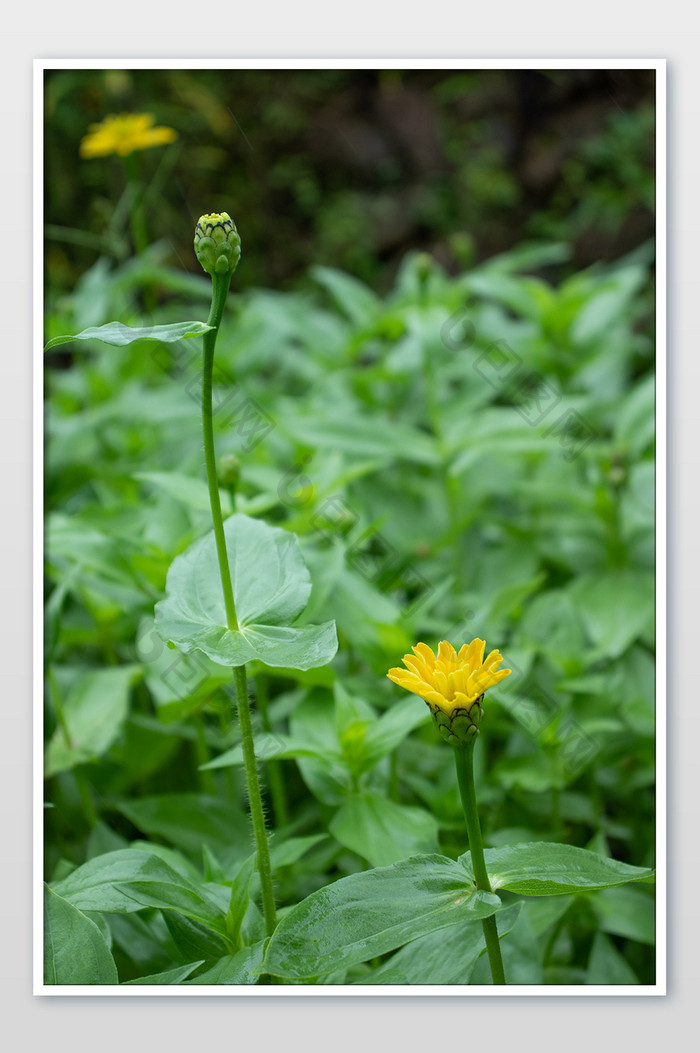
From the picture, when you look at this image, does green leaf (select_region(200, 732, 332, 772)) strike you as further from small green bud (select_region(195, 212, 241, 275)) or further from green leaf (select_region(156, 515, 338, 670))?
small green bud (select_region(195, 212, 241, 275))

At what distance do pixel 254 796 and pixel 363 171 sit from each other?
1480 millimetres

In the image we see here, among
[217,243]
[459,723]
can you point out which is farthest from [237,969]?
[217,243]

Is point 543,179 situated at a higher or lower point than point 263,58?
higher

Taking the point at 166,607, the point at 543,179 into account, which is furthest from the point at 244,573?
the point at 543,179

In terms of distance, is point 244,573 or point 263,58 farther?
point 263,58

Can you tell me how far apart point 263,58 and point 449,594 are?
59 centimetres

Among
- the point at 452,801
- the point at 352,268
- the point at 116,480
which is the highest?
the point at 352,268

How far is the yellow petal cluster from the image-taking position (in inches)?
20.5

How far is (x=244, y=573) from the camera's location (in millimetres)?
648

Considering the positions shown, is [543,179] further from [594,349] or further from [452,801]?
[452,801]

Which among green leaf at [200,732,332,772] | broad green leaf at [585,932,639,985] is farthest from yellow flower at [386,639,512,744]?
broad green leaf at [585,932,639,985]

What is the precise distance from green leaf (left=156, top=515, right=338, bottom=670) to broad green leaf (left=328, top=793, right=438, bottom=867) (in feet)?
0.66

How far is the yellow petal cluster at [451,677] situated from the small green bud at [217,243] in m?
0.25

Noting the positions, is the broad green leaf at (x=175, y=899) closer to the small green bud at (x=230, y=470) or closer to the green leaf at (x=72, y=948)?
the green leaf at (x=72, y=948)
